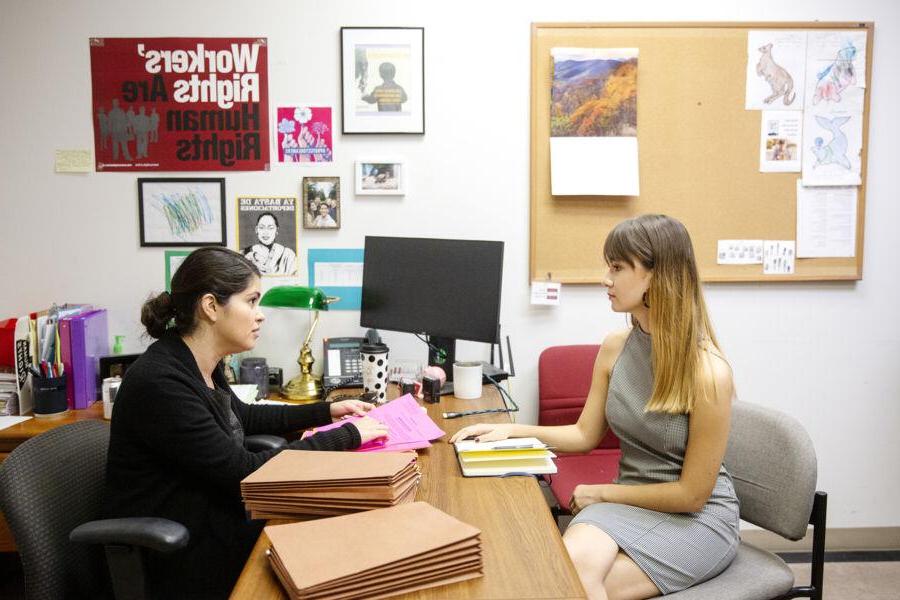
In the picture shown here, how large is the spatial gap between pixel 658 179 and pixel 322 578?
222 centimetres

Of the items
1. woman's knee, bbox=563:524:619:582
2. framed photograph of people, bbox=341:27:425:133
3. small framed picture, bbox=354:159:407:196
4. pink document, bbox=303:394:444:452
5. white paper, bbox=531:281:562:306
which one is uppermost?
framed photograph of people, bbox=341:27:425:133

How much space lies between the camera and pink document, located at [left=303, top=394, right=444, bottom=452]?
68.9 inches

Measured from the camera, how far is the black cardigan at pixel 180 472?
1.50 m

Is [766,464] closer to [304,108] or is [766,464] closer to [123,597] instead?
[123,597]

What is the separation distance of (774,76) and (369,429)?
7.11ft

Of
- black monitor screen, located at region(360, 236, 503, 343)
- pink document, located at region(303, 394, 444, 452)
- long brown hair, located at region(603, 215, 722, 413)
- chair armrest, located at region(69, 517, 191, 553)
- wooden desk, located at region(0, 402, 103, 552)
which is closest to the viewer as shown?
chair armrest, located at region(69, 517, 191, 553)

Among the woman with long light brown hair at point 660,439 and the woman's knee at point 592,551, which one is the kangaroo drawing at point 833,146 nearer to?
the woman with long light brown hair at point 660,439

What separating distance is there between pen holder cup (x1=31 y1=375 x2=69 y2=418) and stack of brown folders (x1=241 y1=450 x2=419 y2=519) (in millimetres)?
1409

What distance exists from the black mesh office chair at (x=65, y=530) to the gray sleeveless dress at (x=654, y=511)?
0.96 meters

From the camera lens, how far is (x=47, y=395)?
2.41 m

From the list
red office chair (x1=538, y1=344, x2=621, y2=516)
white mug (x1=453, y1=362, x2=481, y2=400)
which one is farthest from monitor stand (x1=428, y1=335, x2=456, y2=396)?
Result: red office chair (x1=538, y1=344, x2=621, y2=516)

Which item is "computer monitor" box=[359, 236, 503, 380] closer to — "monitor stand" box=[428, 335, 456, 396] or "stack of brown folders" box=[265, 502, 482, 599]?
"monitor stand" box=[428, 335, 456, 396]

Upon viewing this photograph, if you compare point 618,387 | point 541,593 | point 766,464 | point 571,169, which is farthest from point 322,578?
point 571,169

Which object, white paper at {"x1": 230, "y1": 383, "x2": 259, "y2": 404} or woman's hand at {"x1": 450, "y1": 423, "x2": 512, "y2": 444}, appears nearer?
woman's hand at {"x1": 450, "y1": 423, "x2": 512, "y2": 444}
